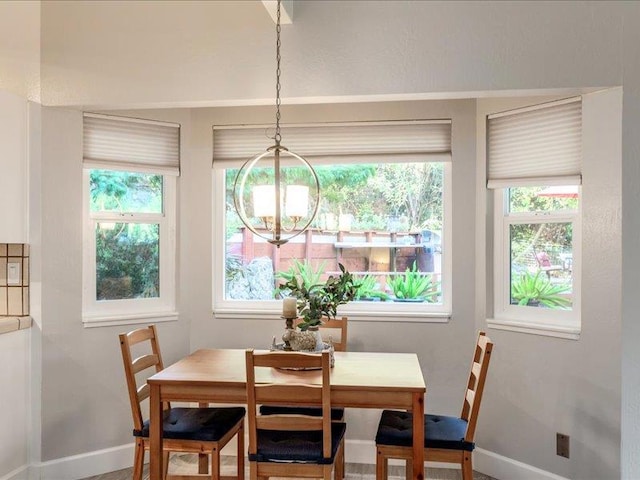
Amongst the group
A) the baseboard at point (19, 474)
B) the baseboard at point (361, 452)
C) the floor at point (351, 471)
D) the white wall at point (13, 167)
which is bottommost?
the floor at point (351, 471)

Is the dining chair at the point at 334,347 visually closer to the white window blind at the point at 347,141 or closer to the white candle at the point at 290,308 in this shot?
the white candle at the point at 290,308

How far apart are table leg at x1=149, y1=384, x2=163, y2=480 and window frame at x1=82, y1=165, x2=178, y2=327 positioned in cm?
99

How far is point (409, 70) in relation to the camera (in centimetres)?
286

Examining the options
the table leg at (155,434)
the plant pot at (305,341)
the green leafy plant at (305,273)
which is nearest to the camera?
the table leg at (155,434)

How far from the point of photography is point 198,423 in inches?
106

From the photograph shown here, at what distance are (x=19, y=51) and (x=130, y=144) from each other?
79 cm

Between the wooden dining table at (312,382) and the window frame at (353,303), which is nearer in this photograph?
the wooden dining table at (312,382)

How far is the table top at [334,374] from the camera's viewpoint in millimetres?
2439

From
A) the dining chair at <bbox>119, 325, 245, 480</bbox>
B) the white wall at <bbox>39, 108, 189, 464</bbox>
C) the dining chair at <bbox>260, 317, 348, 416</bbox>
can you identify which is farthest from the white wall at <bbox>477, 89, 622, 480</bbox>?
the white wall at <bbox>39, 108, 189, 464</bbox>

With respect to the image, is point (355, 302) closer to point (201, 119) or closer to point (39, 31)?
point (201, 119)

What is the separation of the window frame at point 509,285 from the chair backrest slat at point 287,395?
4.80 feet

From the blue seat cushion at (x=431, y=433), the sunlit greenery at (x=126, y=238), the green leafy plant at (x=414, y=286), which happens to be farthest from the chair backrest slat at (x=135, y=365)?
the green leafy plant at (x=414, y=286)

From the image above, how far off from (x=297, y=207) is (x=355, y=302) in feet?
4.44

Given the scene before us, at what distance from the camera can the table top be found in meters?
2.44
